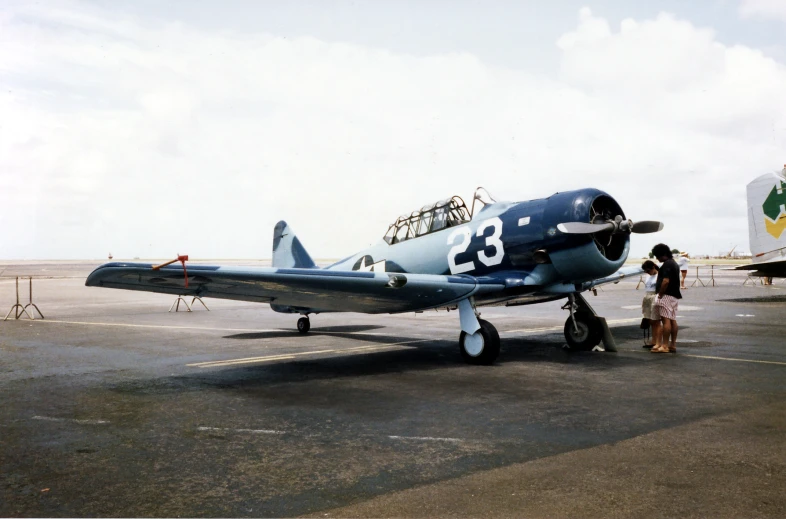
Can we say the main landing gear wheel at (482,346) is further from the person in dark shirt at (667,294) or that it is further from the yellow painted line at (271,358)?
the person in dark shirt at (667,294)

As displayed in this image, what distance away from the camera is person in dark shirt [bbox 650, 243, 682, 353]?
9820 mm

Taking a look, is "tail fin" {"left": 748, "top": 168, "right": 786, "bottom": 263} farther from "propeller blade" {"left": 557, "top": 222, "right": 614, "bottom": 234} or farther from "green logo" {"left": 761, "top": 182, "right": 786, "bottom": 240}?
"propeller blade" {"left": 557, "top": 222, "right": 614, "bottom": 234}

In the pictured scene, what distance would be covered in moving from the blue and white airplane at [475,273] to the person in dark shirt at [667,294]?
2.90 feet

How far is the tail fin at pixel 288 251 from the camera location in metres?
14.3

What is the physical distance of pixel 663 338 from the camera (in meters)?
9.94

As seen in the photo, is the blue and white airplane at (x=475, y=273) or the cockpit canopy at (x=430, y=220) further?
the cockpit canopy at (x=430, y=220)

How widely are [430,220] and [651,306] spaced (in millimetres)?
4353

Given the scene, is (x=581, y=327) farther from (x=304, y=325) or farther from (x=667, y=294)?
(x=304, y=325)

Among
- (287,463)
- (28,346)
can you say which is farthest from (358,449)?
(28,346)

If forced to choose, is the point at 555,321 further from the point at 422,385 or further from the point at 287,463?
the point at 287,463

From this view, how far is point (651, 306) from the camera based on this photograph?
11156 mm

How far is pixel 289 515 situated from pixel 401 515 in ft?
1.99

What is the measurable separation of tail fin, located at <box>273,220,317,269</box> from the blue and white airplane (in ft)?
13.8

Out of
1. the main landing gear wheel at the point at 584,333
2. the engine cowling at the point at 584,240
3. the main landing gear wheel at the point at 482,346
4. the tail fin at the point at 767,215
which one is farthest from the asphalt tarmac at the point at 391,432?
the tail fin at the point at 767,215
